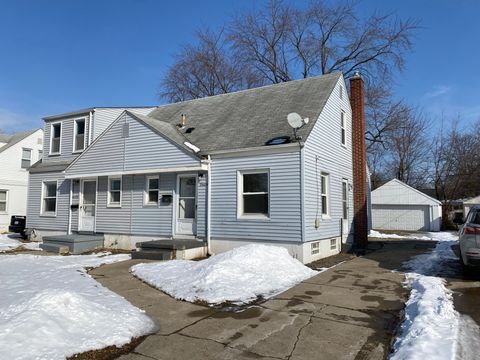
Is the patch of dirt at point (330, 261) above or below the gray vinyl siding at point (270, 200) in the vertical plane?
below

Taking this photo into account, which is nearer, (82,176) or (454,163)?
(82,176)

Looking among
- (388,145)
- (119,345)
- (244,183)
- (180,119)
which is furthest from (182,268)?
(388,145)

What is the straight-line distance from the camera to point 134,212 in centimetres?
1372

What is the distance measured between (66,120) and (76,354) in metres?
16.0

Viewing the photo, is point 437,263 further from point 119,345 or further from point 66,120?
point 66,120

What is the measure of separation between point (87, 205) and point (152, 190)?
140 inches

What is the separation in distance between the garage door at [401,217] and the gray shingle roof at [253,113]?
1849 centimetres

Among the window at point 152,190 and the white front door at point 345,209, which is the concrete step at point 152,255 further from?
the white front door at point 345,209

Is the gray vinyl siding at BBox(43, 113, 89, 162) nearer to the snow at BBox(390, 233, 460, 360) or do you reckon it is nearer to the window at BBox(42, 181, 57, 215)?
the window at BBox(42, 181, 57, 215)

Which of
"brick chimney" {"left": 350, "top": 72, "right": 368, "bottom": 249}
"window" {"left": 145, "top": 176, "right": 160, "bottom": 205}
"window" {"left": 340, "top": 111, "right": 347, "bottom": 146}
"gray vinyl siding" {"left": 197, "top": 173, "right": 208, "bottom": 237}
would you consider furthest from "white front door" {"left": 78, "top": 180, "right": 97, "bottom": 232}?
"brick chimney" {"left": 350, "top": 72, "right": 368, "bottom": 249}

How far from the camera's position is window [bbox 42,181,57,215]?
16828mm

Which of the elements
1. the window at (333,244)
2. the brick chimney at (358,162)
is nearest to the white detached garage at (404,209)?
the brick chimney at (358,162)

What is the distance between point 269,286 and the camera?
7.60m

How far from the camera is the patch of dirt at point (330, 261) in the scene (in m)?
10.6
